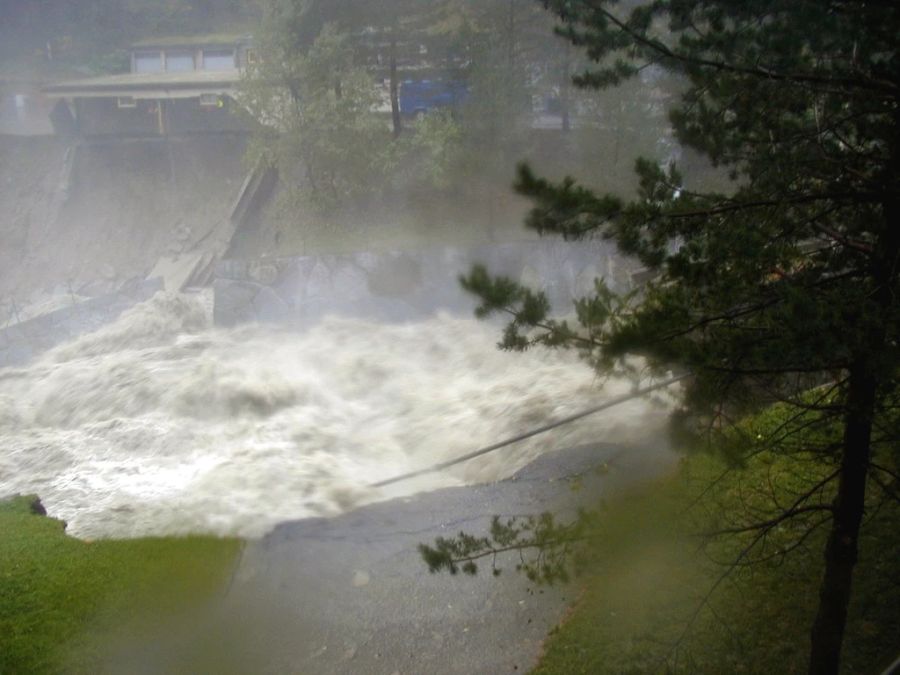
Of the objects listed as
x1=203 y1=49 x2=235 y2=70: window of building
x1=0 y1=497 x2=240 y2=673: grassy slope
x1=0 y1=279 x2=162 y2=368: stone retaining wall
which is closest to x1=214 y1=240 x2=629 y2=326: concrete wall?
x1=0 y1=279 x2=162 y2=368: stone retaining wall

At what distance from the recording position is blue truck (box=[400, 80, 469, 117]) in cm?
1936

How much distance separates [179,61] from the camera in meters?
26.0

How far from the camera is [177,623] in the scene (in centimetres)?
662

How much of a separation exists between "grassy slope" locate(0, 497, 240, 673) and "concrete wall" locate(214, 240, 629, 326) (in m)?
10.9

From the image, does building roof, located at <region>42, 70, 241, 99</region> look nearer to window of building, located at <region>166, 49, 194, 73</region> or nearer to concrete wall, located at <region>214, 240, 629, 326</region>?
window of building, located at <region>166, 49, 194, 73</region>

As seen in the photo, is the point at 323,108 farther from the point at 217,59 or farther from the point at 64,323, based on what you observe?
the point at 64,323

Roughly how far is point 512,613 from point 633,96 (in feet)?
43.0

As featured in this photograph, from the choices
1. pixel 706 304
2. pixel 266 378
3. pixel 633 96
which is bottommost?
pixel 266 378

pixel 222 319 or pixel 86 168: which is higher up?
pixel 86 168

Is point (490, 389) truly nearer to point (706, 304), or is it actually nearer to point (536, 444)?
point (536, 444)

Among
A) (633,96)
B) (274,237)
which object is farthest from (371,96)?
(633,96)

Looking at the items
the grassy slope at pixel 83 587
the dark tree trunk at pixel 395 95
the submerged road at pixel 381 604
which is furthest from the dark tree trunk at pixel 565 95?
the grassy slope at pixel 83 587

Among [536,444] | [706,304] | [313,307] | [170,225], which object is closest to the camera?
[706,304]

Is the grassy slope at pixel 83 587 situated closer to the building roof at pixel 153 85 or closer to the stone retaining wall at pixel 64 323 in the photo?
the stone retaining wall at pixel 64 323
